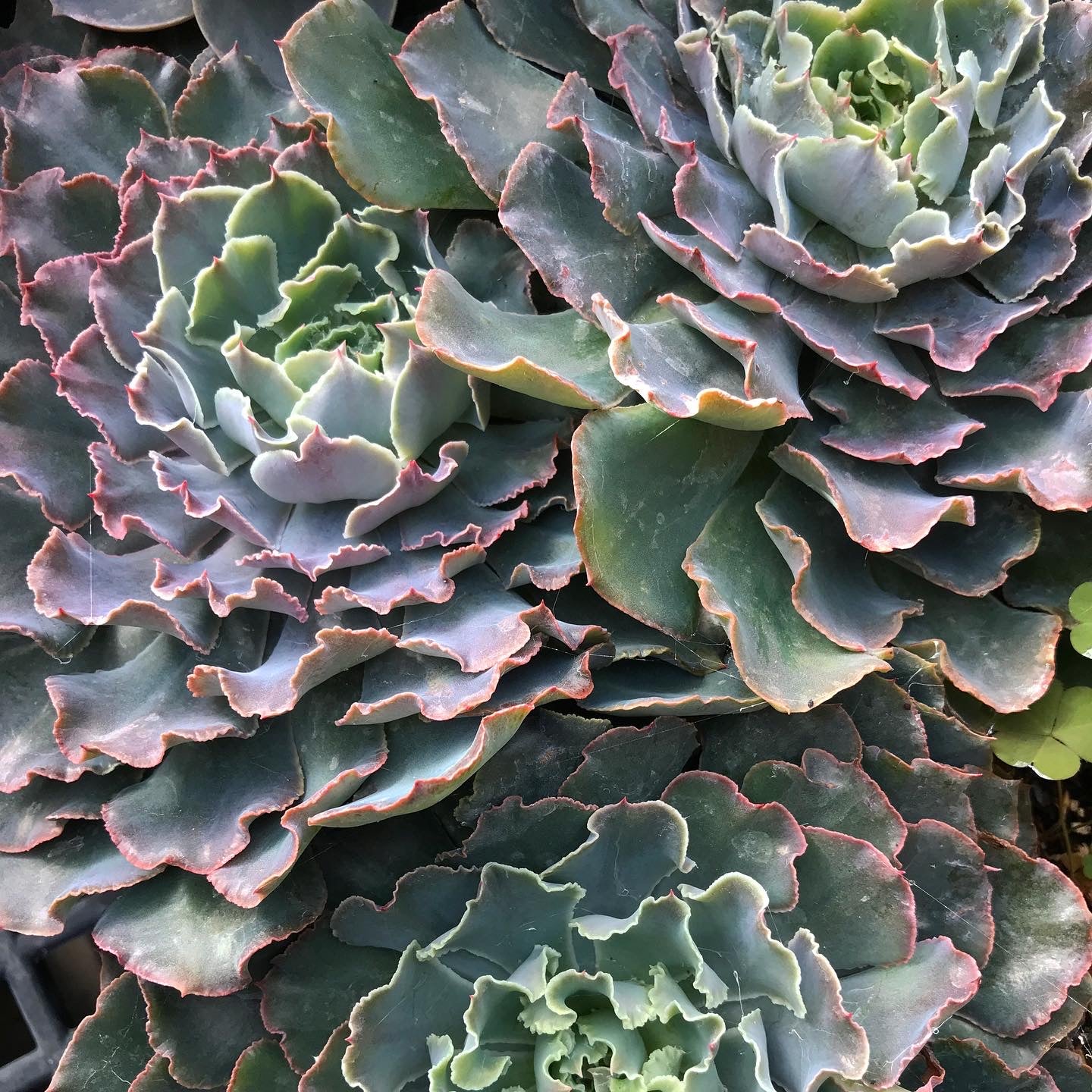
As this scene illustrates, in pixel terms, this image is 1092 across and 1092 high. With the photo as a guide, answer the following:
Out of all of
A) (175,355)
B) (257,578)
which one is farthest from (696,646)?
(175,355)

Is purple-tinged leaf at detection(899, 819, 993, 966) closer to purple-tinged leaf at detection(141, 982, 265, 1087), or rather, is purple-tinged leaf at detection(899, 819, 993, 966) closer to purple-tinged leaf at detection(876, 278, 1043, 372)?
purple-tinged leaf at detection(876, 278, 1043, 372)

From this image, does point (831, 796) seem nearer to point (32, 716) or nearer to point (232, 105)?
point (32, 716)

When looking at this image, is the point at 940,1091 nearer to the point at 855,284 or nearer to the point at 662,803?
the point at 662,803

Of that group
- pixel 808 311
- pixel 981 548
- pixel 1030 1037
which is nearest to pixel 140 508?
pixel 808 311

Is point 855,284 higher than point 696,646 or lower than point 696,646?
higher

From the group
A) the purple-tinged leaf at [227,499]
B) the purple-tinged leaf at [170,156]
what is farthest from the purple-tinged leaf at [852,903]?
the purple-tinged leaf at [170,156]

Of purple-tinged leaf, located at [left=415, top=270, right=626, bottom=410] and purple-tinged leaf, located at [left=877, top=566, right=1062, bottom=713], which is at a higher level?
purple-tinged leaf, located at [left=415, top=270, right=626, bottom=410]

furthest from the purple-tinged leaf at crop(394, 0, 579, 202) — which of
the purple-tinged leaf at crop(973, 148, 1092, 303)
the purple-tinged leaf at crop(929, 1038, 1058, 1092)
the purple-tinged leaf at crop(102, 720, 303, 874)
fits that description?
the purple-tinged leaf at crop(929, 1038, 1058, 1092)

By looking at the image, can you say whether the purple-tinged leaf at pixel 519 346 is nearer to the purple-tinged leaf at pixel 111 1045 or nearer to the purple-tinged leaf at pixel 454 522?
the purple-tinged leaf at pixel 454 522
